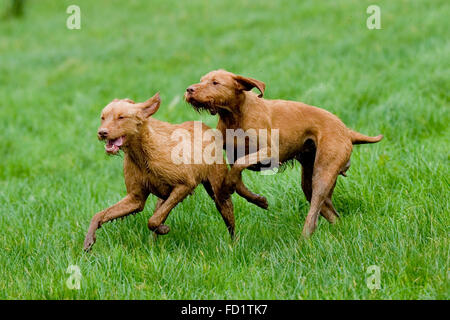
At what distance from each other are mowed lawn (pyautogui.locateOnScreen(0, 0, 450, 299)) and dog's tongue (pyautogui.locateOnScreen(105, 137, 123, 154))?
2.59 ft

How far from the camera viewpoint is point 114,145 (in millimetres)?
4395

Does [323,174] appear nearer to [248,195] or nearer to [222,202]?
[248,195]

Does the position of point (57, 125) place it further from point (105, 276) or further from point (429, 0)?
point (429, 0)

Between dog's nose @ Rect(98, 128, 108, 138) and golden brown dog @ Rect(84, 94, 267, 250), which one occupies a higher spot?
dog's nose @ Rect(98, 128, 108, 138)

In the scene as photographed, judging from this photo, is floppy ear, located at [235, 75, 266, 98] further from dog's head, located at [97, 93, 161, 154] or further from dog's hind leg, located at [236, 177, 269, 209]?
dog's hind leg, located at [236, 177, 269, 209]

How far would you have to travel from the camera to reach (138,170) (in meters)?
4.67

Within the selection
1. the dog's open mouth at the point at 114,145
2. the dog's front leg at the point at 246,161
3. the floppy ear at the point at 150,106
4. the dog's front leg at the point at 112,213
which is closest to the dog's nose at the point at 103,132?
the dog's open mouth at the point at 114,145

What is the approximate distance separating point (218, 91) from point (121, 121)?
2.54ft

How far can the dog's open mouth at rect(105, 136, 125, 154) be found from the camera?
4340mm

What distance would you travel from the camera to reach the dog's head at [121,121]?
4.35 meters

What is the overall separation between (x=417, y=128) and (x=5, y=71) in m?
10.6

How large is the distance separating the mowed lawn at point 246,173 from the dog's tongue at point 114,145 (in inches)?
31.1

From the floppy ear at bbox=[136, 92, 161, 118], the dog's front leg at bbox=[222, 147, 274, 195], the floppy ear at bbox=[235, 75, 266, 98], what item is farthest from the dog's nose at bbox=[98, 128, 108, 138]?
the floppy ear at bbox=[235, 75, 266, 98]

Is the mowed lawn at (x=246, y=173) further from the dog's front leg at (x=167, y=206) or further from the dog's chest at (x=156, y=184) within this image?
the dog's chest at (x=156, y=184)
